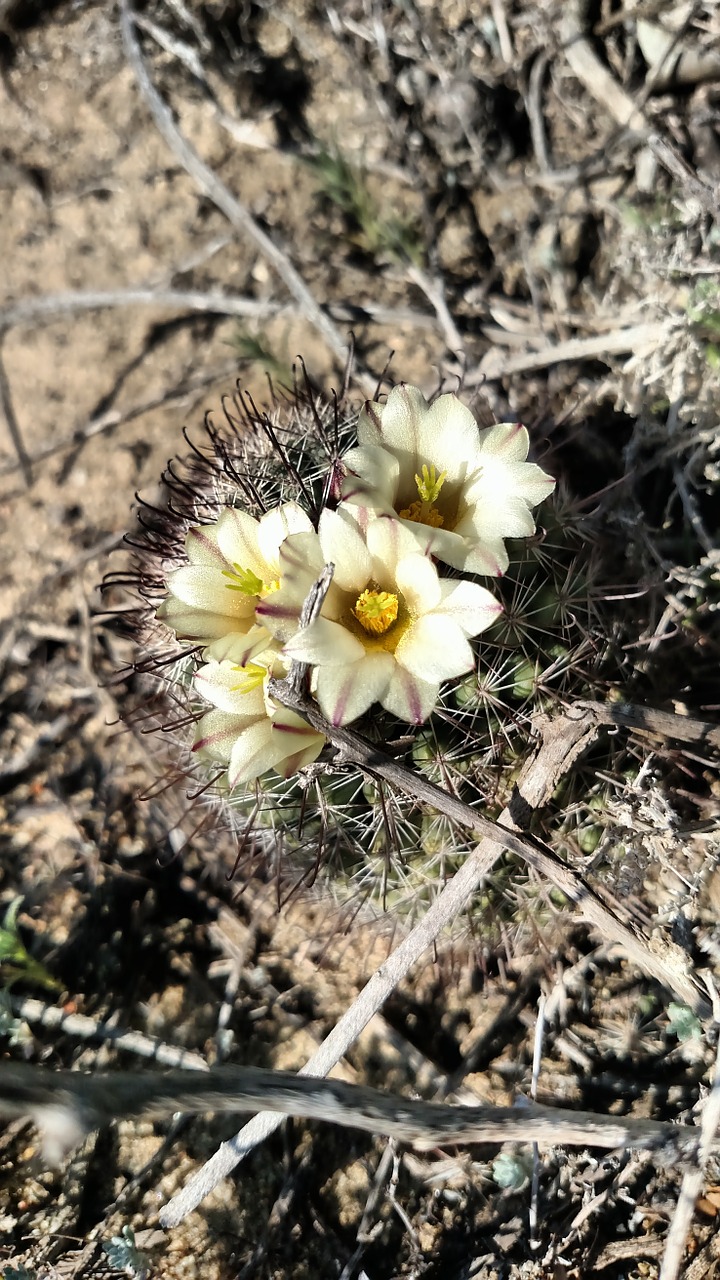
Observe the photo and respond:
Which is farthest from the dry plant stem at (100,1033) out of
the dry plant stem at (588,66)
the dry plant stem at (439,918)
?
the dry plant stem at (588,66)

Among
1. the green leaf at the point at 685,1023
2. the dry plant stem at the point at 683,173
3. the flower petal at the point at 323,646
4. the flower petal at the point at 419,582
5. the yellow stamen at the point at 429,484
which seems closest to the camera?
the flower petal at the point at 323,646

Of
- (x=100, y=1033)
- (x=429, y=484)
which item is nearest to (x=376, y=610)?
(x=429, y=484)

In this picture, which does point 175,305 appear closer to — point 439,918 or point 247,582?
point 247,582

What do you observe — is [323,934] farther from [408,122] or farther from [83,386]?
A: [408,122]

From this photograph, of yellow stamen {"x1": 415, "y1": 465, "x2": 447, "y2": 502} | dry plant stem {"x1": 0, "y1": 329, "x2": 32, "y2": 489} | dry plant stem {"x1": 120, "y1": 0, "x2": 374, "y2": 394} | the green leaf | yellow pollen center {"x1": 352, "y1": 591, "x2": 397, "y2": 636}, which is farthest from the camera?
dry plant stem {"x1": 0, "y1": 329, "x2": 32, "y2": 489}

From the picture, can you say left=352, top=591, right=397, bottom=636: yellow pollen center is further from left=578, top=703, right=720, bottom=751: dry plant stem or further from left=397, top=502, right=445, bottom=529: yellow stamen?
left=578, top=703, right=720, bottom=751: dry plant stem

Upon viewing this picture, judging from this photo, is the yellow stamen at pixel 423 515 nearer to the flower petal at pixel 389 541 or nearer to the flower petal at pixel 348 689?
the flower petal at pixel 389 541

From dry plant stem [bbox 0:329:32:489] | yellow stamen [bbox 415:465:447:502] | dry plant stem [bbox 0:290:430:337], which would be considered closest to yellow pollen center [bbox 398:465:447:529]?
yellow stamen [bbox 415:465:447:502]
